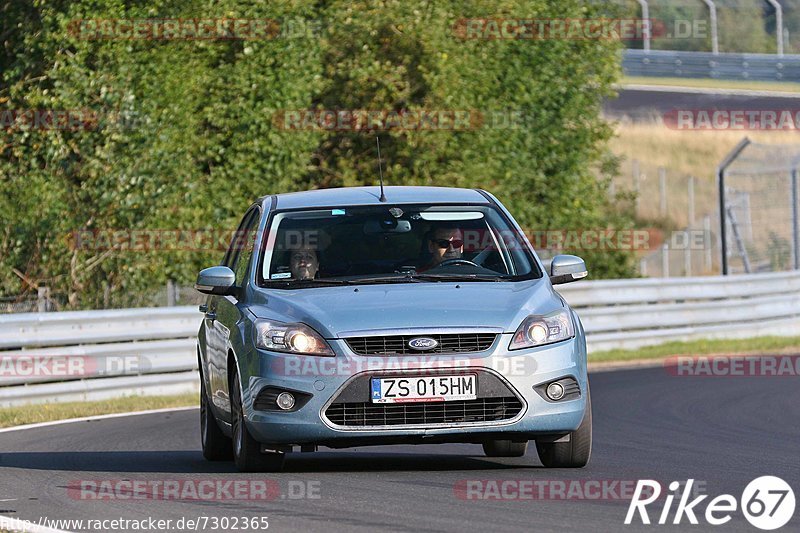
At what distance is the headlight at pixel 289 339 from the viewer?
915 centimetres

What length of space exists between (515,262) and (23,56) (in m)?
16.9

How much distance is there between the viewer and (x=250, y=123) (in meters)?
27.2

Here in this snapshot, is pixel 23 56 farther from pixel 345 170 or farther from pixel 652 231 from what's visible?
pixel 652 231

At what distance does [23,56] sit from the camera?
25.7 meters

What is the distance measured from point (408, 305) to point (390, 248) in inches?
38.3

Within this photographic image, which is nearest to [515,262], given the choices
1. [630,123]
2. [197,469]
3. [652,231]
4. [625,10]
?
[197,469]

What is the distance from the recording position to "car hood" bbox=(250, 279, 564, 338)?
9125 mm

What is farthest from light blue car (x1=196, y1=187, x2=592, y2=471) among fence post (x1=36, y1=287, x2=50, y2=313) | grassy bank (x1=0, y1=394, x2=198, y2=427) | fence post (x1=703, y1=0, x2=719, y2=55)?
fence post (x1=703, y1=0, x2=719, y2=55)

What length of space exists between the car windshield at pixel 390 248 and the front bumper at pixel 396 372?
2.68 feet

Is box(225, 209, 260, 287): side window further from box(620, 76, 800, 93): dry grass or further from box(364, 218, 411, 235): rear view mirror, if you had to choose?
box(620, 76, 800, 93): dry grass

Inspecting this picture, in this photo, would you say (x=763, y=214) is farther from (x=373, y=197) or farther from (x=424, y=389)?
(x=424, y=389)

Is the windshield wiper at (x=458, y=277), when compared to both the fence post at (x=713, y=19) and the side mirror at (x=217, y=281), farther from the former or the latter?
the fence post at (x=713, y=19)

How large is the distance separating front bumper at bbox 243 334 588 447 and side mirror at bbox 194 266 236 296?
3.23ft

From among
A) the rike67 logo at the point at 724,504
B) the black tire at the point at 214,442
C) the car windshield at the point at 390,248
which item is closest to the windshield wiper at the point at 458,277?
the car windshield at the point at 390,248
